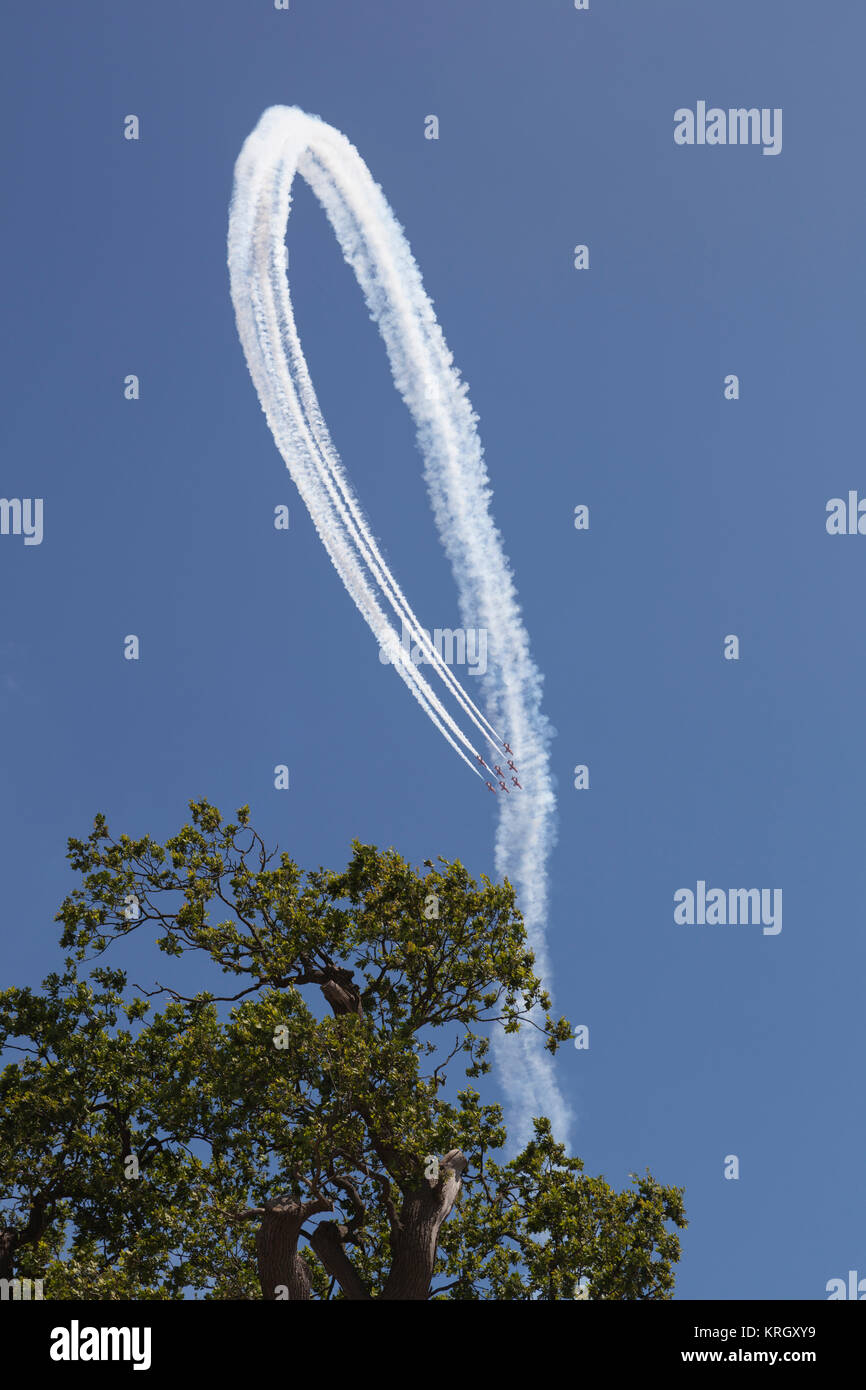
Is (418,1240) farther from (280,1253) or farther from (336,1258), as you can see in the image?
(280,1253)

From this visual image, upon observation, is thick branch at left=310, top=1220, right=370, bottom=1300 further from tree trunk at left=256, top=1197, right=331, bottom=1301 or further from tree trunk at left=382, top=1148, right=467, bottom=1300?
tree trunk at left=256, top=1197, right=331, bottom=1301

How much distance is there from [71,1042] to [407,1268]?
953 centimetres

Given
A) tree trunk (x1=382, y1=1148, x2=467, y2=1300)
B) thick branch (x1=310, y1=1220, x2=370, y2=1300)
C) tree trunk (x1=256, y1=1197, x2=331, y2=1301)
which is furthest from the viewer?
thick branch (x1=310, y1=1220, x2=370, y2=1300)

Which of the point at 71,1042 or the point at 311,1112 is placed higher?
the point at 71,1042

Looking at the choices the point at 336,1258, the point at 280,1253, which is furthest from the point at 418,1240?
the point at 280,1253

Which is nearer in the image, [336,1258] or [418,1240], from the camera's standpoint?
[418,1240]

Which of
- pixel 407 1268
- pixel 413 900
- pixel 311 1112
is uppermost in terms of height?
pixel 413 900

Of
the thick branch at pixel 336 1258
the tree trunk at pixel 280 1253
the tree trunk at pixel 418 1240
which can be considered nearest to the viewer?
the tree trunk at pixel 280 1253

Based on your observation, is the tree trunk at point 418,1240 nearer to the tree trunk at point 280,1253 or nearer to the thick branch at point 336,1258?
the thick branch at point 336,1258

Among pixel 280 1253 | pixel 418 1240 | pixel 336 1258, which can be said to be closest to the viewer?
pixel 280 1253

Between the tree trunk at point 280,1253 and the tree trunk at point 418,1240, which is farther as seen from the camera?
the tree trunk at point 418,1240
